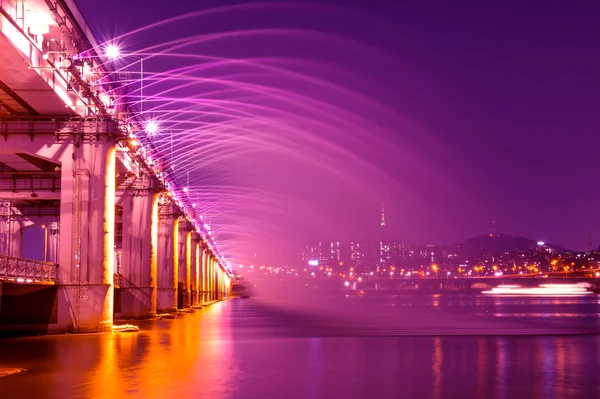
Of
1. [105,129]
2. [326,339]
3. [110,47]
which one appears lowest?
[326,339]

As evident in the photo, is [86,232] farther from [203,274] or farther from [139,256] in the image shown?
[203,274]

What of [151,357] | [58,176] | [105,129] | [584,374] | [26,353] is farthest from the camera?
[58,176]

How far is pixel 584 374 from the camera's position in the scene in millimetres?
18094

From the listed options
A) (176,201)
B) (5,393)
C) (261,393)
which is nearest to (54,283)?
(5,393)

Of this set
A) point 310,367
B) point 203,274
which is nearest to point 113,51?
point 310,367

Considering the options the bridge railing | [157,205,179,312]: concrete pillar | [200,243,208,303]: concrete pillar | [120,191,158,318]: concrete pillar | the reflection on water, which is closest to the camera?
the reflection on water

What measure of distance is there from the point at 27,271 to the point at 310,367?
72.5 ft

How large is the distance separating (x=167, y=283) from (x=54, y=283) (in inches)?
1263

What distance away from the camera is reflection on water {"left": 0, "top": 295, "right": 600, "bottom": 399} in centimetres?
1566

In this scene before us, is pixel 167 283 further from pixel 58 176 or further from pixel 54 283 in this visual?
pixel 54 283

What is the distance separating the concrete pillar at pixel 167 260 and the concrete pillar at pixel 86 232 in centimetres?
3118

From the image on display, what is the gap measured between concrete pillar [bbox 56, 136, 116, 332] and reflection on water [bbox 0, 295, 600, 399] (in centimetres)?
613

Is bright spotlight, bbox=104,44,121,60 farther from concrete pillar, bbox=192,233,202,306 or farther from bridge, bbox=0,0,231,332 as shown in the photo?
concrete pillar, bbox=192,233,202,306

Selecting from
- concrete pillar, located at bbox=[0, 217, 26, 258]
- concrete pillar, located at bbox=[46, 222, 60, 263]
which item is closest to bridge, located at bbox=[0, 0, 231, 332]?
concrete pillar, located at bbox=[0, 217, 26, 258]
